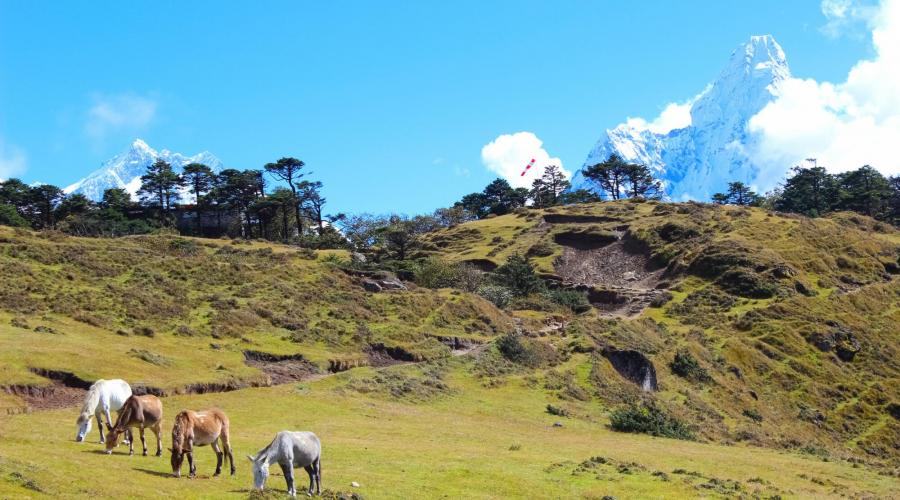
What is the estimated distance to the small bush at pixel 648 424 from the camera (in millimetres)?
43875

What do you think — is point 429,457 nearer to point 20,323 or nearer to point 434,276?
point 20,323

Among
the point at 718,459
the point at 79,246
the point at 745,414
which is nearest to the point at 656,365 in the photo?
the point at 745,414

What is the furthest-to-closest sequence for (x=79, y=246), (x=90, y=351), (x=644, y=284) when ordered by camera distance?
(x=644, y=284)
(x=79, y=246)
(x=90, y=351)

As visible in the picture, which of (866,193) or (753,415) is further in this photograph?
(866,193)

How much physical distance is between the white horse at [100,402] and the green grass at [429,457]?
2.51ft

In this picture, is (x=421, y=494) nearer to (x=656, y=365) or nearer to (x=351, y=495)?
(x=351, y=495)

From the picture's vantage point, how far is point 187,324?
177 feet

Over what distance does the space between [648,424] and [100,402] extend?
30.8 metres

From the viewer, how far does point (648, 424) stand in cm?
4416

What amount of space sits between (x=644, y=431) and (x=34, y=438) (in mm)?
32369

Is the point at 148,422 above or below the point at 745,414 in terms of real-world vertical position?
above

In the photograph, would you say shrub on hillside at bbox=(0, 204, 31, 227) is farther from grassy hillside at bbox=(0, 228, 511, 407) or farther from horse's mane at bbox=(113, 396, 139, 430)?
horse's mane at bbox=(113, 396, 139, 430)

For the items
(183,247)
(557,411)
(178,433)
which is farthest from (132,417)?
(183,247)

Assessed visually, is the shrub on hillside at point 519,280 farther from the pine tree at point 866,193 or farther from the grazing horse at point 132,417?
the pine tree at point 866,193
